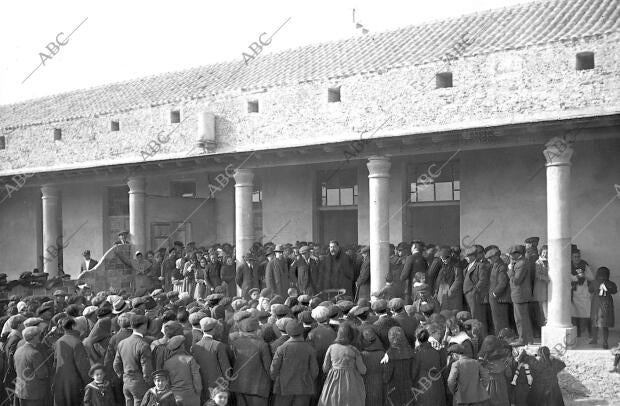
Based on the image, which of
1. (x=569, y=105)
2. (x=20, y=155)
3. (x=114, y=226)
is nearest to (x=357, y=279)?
(x=569, y=105)

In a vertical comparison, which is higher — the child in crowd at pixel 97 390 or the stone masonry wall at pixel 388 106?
the stone masonry wall at pixel 388 106

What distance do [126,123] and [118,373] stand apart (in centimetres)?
1124

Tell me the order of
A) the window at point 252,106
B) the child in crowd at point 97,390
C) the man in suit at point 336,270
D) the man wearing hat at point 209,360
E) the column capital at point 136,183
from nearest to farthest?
the child in crowd at point 97,390, the man wearing hat at point 209,360, the man in suit at point 336,270, the window at point 252,106, the column capital at point 136,183

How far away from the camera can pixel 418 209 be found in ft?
55.1

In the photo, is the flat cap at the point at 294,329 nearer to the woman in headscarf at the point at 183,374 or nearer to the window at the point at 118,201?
the woman in headscarf at the point at 183,374

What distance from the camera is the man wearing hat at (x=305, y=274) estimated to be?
42.8 feet

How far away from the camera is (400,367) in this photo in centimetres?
759

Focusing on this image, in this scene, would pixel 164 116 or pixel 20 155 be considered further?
pixel 20 155

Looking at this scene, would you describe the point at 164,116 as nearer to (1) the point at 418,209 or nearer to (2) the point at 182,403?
(1) the point at 418,209

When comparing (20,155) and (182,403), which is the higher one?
(20,155)

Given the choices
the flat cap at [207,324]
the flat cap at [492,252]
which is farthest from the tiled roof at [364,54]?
the flat cap at [207,324]

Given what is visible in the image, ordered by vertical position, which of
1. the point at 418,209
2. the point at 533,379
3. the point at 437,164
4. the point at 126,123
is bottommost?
the point at 533,379

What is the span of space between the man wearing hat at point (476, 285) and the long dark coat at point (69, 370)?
6.24 m

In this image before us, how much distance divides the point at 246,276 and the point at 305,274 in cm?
142
